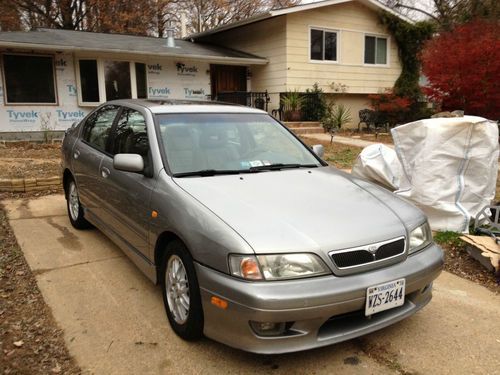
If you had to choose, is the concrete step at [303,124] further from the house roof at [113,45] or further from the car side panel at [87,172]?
the car side panel at [87,172]

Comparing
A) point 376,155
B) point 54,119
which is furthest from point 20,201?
A: point 54,119

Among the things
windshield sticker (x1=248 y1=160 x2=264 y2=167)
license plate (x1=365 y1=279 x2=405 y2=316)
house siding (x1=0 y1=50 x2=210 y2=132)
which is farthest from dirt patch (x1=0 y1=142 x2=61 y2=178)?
license plate (x1=365 y1=279 x2=405 y2=316)

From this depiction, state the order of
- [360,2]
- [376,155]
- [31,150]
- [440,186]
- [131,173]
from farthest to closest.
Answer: [360,2], [31,150], [376,155], [440,186], [131,173]

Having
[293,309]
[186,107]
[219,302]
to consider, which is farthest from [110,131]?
[293,309]

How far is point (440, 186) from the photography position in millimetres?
5102

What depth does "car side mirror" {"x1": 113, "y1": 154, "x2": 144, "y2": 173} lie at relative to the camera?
3.25m

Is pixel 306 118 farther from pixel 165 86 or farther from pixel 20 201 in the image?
pixel 20 201

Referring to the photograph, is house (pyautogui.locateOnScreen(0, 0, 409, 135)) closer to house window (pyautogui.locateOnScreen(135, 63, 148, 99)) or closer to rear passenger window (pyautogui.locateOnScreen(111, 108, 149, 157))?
house window (pyautogui.locateOnScreen(135, 63, 148, 99))

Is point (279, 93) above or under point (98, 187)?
above

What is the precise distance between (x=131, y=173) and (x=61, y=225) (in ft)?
7.97

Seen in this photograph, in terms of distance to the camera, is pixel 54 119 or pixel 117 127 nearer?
pixel 117 127

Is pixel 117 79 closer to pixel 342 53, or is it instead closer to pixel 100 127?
pixel 342 53

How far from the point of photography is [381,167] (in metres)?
6.25

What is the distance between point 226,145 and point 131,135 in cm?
88
